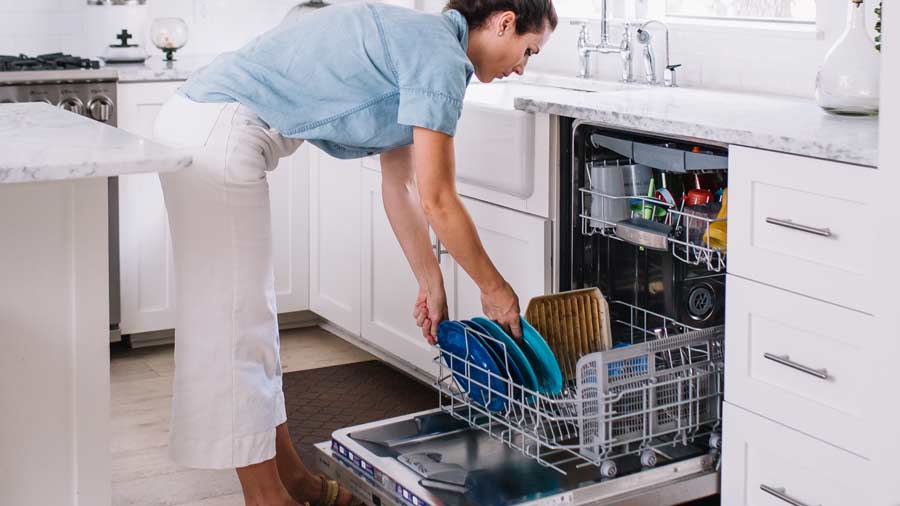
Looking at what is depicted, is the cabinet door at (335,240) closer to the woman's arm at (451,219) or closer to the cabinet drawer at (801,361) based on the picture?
the woman's arm at (451,219)

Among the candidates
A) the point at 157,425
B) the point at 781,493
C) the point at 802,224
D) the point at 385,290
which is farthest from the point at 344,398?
the point at 802,224

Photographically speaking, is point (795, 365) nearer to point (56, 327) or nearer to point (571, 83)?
point (56, 327)

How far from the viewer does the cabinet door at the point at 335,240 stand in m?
3.80

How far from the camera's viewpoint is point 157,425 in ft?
10.9

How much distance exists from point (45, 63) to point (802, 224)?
9.00 ft

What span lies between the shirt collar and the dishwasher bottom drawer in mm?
816

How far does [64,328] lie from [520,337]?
0.87 m

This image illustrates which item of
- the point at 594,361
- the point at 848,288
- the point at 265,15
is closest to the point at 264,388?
the point at 594,361

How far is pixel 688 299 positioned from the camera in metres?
2.67

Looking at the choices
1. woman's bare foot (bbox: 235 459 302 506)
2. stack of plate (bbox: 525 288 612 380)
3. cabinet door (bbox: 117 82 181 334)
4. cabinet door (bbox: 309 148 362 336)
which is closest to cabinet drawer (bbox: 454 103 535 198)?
stack of plate (bbox: 525 288 612 380)

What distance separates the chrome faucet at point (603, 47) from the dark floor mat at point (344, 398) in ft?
3.63

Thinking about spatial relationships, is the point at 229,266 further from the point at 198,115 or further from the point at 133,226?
the point at 133,226

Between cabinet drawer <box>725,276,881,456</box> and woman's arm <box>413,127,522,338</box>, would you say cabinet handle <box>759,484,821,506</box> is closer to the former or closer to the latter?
cabinet drawer <box>725,276,881,456</box>

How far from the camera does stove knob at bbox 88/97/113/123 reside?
12.4 feet
